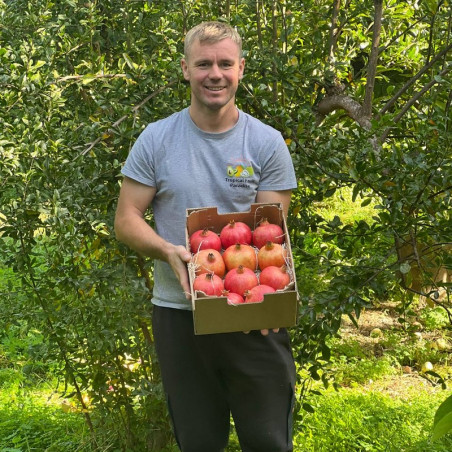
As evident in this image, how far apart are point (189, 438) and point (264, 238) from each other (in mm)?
764

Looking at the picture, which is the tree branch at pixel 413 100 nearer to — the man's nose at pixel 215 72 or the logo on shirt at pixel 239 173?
the logo on shirt at pixel 239 173

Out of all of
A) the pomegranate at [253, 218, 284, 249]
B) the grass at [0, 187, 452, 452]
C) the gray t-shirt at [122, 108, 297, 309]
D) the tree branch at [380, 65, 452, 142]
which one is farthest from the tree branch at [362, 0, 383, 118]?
the pomegranate at [253, 218, 284, 249]

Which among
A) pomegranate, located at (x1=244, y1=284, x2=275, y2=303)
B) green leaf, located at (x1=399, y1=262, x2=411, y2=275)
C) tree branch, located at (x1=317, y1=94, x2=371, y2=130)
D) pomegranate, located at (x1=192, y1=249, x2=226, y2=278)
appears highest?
tree branch, located at (x1=317, y1=94, x2=371, y2=130)

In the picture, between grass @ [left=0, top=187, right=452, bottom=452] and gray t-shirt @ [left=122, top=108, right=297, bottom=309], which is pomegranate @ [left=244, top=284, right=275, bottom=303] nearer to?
gray t-shirt @ [left=122, top=108, right=297, bottom=309]

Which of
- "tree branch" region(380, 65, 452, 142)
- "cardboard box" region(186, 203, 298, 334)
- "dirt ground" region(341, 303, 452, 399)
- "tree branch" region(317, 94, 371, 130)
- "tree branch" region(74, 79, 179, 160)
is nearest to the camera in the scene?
"cardboard box" region(186, 203, 298, 334)

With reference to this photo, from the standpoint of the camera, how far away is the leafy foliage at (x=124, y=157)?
280cm

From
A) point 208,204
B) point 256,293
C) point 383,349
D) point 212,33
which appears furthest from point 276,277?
point 383,349

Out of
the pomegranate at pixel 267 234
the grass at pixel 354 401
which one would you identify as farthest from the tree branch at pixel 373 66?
the pomegranate at pixel 267 234

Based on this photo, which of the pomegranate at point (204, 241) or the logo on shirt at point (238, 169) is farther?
the logo on shirt at point (238, 169)

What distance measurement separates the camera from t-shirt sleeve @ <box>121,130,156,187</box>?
8.32ft

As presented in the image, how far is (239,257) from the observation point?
2283 mm

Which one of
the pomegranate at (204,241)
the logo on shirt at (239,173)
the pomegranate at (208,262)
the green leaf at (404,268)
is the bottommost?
the green leaf at (404,268)

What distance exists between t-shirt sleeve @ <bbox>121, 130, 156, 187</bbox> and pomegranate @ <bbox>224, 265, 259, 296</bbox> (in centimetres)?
50

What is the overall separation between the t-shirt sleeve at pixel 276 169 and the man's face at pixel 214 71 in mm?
222
